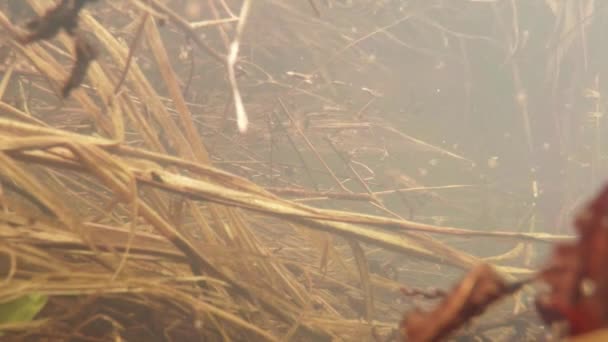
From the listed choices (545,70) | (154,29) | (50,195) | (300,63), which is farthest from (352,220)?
(545,70)

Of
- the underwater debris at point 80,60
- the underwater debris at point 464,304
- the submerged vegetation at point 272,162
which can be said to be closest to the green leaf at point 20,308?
the submerged vegetation at point 272,162

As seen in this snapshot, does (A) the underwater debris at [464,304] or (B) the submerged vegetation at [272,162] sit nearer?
(A) the underwater debris at [464,304]

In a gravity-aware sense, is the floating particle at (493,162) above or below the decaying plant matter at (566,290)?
below

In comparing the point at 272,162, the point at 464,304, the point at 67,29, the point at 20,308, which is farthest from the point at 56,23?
the point at 272,162

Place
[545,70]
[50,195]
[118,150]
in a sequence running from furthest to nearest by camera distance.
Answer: [545,70]
[118,150]
[50,195]

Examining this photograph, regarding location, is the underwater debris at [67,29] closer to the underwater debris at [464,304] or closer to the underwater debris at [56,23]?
the underwater debris at [56,23]

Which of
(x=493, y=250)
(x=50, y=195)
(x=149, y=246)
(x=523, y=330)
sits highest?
(x=50, y=195)

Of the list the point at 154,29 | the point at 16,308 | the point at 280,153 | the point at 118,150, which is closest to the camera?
the point at 16,308

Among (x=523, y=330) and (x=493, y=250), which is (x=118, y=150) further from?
(x=493, y=250)

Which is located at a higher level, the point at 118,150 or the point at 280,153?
the point at 118,150
